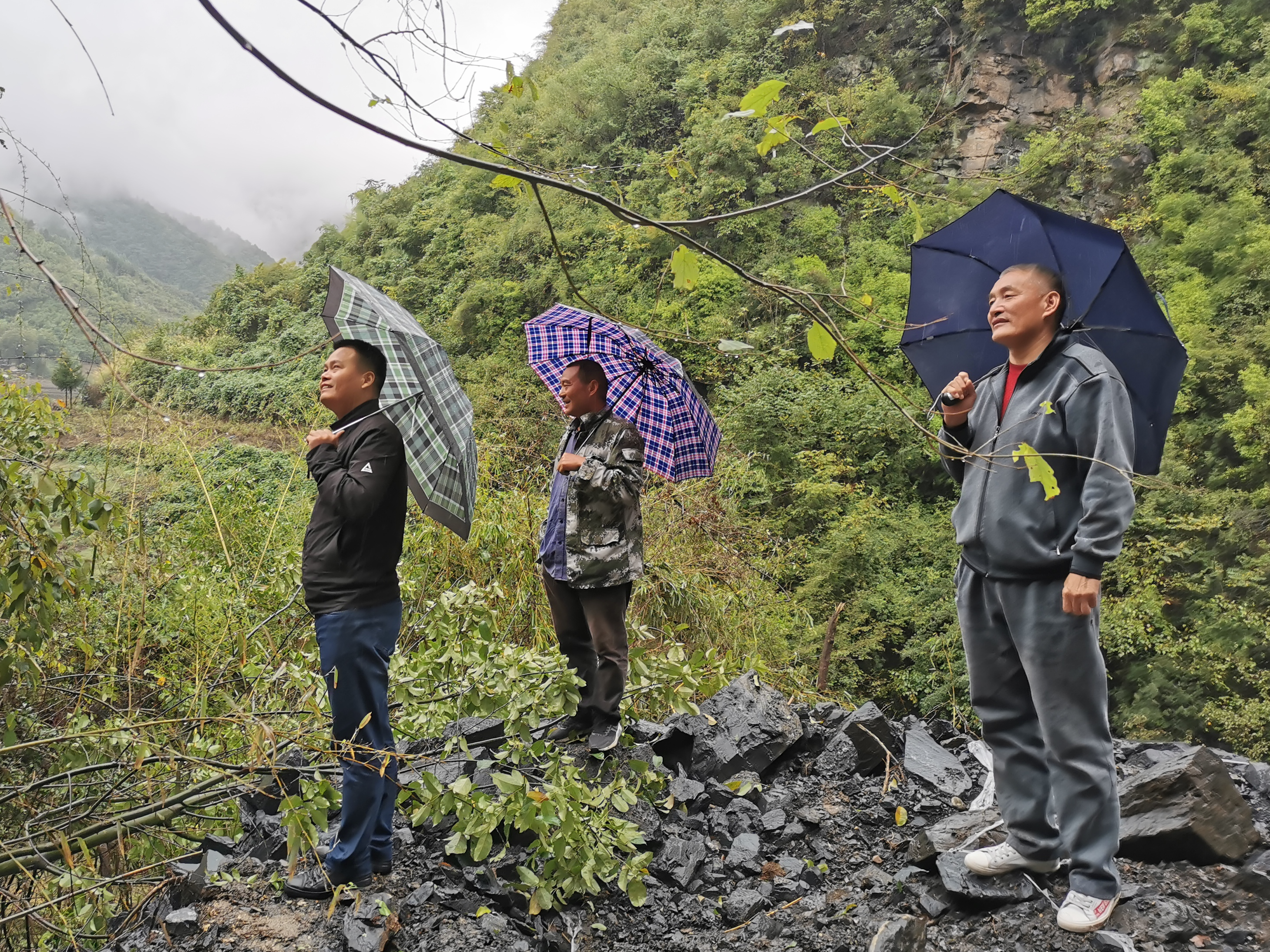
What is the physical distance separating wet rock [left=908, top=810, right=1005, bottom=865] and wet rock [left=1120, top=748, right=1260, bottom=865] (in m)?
0.38

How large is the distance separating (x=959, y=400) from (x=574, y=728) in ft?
6.19

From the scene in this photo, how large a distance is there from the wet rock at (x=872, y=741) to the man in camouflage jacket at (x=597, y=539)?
42.2 inches

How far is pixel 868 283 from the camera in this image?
1385 cm

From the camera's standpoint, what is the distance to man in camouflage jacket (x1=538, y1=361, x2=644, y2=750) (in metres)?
2.96

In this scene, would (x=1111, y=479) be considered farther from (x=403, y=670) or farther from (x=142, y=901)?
(x=142, y=901)

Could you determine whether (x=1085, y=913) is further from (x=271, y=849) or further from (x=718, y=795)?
(x=271, y=849)

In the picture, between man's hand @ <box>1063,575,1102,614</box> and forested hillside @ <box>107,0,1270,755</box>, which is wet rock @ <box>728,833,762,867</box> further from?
forested hillside @ <box>107,0,1270,755</box>

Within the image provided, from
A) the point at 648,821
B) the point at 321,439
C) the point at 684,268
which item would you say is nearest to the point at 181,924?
the point at 321,439

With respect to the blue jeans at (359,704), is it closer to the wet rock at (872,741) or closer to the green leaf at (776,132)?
the green leaf at (776,132)

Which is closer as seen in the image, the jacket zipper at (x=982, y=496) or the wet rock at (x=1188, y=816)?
the jacket zipper at (x=982, y=496)

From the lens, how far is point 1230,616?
9.10 meters

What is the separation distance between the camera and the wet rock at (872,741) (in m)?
3.32

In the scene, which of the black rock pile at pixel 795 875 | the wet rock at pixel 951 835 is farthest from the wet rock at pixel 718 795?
the wet rock at pixel 951 835

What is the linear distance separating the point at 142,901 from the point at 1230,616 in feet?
35.2
